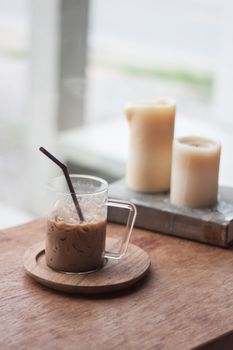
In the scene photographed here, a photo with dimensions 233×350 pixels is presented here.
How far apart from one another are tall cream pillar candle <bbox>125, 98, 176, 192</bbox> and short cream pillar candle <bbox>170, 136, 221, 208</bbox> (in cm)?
4

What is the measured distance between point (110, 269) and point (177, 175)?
0.86ft

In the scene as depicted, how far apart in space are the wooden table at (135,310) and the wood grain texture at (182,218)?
0.04 meters

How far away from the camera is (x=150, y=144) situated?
1.33 meters

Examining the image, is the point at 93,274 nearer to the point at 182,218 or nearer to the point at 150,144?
the point at 182,218

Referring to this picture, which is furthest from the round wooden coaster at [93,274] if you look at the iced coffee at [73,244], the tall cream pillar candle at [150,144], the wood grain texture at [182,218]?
the tall cream pillar candle at [150,144]

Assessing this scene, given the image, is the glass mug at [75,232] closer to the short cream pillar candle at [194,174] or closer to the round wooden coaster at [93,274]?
the round wooden coaster at [93,274]

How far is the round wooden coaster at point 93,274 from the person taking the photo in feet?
3.39

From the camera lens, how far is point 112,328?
3.12ft

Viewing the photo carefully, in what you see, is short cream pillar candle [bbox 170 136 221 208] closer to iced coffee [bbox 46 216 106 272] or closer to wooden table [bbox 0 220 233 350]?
wooden table [bbox 0 220 233 350]

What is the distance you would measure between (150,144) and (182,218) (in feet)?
0.54

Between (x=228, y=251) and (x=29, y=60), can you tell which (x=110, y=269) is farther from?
(x=29, y=60)

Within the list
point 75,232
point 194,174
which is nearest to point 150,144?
point 194,174

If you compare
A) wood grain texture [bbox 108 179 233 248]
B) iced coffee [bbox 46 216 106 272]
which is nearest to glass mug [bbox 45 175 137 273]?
iced coffee [bbox 46 216 106 272]

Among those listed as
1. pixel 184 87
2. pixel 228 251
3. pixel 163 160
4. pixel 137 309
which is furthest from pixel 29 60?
pixel 137 309
